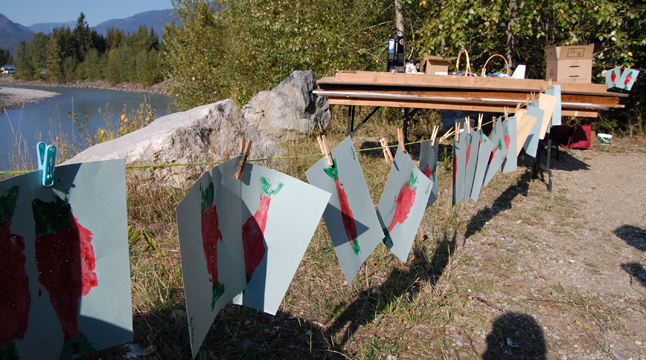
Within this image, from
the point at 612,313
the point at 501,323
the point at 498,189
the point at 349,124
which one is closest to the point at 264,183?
the point at 501,323

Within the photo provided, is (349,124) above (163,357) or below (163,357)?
above

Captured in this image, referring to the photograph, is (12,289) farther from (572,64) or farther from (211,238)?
(572,64)

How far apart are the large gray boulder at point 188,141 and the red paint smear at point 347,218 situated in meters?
2.43

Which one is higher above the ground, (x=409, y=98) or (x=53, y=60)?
(x=53, y=60)

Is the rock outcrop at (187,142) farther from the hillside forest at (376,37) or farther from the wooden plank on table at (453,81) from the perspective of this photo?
the hillside forest at (376,37)

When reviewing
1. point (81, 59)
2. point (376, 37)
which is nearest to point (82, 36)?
point (81, 59)

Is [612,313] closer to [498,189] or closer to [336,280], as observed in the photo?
[336,280]

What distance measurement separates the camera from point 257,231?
5.14 ft

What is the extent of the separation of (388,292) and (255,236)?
58.7 inches

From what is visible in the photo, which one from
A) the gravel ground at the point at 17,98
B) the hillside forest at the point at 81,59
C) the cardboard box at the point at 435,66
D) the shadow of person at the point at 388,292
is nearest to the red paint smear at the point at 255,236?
the shadow of person at the point at 388,292

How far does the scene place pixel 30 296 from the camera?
1.17 metres

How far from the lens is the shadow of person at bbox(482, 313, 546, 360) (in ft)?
7.53

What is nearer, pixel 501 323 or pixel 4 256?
pixel 4 256

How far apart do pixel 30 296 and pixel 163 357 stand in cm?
110
